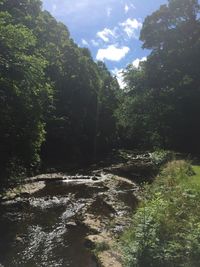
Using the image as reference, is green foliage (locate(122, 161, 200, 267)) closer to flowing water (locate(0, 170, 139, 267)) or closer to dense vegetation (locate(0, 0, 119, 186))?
flowing water (locate(0, 170, 139, 267))

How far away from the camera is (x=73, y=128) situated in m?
53.8

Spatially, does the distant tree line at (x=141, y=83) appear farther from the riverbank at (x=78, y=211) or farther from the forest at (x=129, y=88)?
the riverbank at (x=78, y=211)

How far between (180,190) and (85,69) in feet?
138

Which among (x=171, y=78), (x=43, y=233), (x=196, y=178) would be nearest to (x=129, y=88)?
(x=171, y=78)

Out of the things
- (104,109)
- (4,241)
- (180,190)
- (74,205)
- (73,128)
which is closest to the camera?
(180,190)

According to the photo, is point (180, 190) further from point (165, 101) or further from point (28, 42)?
point (165, 101)

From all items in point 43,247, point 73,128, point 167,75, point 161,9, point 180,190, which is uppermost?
point 161,9

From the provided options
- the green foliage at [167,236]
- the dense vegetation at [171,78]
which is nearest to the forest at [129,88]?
the dense vegetation at [171,78]

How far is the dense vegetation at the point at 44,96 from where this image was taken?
66.5 ft

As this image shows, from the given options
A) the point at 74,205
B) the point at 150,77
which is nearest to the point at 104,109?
the point at 150,77

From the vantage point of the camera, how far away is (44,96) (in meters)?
25.7

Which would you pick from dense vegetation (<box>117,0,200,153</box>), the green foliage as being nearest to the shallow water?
the green foliage

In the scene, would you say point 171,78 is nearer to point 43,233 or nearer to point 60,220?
point 60,220

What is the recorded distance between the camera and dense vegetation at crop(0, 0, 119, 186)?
20281 millimetres
